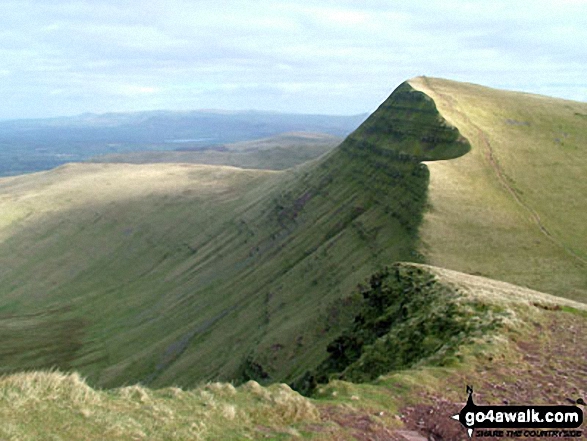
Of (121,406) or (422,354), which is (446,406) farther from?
(121,406)

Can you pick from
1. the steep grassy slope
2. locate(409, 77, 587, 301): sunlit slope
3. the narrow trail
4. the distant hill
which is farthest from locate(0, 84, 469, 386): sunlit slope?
the steep grassy slope

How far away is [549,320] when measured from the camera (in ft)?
115

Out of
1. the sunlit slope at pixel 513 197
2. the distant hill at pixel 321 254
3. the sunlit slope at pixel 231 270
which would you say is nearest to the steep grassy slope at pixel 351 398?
the distant hill at pixel 321 254

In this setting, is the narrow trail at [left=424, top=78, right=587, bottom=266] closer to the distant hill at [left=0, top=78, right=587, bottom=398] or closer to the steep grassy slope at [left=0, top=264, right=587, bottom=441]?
the distant hill at [left=0, top=78, right=587, bottom=398]

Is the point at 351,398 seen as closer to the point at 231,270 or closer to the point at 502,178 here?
the point at 502,178

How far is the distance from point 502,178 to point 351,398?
78175mm

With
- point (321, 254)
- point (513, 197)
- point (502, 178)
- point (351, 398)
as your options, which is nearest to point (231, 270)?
point (321, 254)

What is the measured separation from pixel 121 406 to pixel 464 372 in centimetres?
1739

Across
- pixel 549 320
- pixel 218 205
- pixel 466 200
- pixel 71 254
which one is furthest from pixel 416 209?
pixel 71 254

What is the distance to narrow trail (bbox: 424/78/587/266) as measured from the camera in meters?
71.6

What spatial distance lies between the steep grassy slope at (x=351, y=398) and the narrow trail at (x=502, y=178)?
1657 inches

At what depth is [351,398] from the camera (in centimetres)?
2367

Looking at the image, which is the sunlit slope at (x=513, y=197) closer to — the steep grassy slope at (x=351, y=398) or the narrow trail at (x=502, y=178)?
the narrow trail at (x=502, y=178)

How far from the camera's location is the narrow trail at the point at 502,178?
71594 mm
